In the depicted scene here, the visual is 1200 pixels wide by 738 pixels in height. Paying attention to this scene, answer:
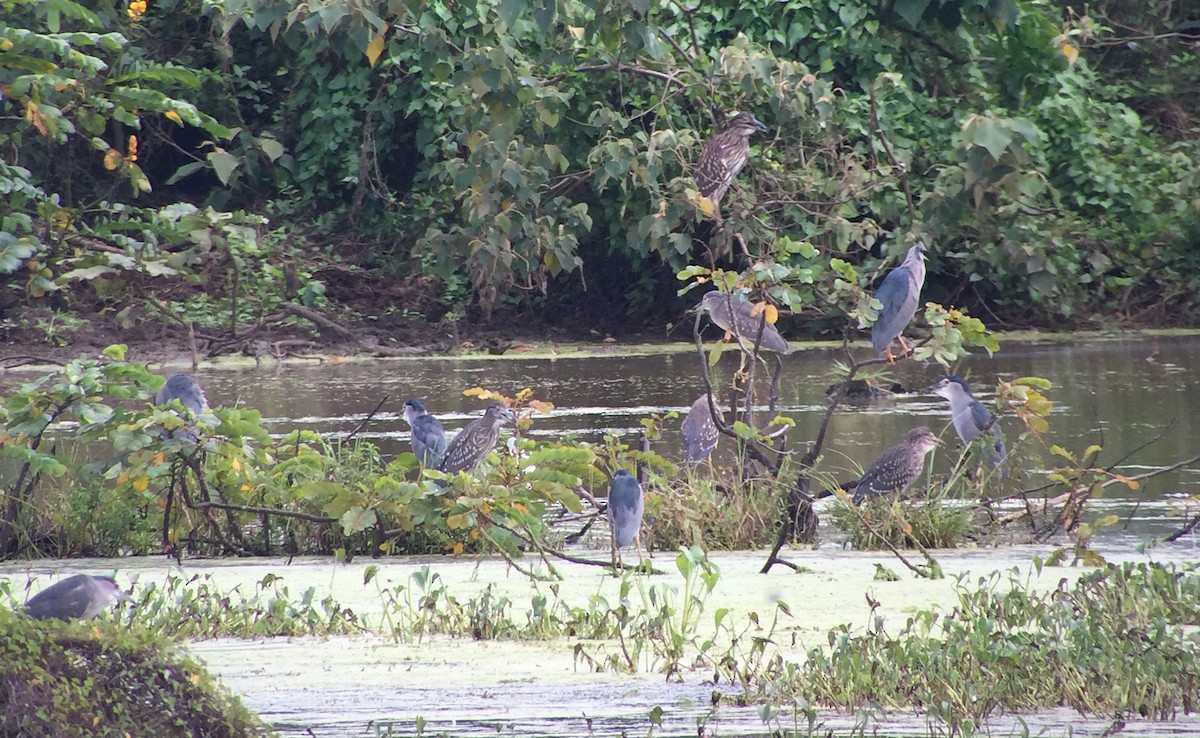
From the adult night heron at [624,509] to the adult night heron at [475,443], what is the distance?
45.7 inches

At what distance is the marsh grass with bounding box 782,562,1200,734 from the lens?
3662mm

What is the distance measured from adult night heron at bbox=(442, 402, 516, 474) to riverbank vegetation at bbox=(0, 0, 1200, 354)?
3695 mm

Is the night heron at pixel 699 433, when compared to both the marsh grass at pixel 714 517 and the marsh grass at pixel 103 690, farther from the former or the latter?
the marsh grass at pixel 103 690

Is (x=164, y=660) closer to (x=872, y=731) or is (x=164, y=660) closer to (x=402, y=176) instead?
(x=872, y=731)

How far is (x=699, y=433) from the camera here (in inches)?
268

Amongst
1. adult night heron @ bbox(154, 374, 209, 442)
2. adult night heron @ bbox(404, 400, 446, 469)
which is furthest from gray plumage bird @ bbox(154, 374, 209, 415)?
adult night heron @ bbox(404, 400, 446, 469)

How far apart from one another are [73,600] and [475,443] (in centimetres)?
235

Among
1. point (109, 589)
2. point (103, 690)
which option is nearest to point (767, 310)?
point (109, 589)

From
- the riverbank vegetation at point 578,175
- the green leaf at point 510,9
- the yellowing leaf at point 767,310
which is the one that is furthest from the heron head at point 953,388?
the green leaf at point 510,9

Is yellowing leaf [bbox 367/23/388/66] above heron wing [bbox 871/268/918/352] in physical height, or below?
above

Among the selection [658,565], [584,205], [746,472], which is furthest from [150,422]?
[584,205]

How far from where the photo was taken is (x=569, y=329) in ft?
40.7

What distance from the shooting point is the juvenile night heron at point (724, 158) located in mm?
9156

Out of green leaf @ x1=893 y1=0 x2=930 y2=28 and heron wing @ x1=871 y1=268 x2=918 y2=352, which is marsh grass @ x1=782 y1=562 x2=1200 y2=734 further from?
heron wing @ x1=871 y1=268 x2=918 y2=352
